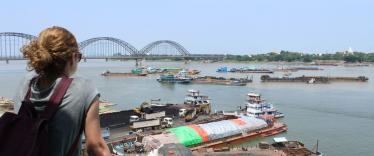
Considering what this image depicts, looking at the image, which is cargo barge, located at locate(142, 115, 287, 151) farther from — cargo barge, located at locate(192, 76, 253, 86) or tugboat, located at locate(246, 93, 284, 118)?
cargo barge, located at locate(192, 76, 253, 86)

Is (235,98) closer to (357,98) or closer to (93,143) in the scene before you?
(357,98)

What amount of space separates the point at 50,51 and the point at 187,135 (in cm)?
1017

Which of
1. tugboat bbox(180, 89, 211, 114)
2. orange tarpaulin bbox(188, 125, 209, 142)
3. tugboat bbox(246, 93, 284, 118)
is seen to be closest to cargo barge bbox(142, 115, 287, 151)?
orange tarpaulin bbox(188, 125, 209, 142)

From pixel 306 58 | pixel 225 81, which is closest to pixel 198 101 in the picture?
pixel 225 81

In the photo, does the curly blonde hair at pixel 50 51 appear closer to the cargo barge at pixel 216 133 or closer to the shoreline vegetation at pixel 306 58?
the cargo barge at pixel 216 133

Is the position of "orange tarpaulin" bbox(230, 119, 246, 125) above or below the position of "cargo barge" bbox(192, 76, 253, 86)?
above

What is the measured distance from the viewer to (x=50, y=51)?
2.61 feet

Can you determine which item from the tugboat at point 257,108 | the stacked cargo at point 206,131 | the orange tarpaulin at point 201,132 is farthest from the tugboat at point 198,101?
the orange tarpaulin at point 201,132

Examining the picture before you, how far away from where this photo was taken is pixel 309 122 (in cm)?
1511

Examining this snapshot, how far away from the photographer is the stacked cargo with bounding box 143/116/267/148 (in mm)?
10156

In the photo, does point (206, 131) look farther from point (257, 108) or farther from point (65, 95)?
point (65, 95)

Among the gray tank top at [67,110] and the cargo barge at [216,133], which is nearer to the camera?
the gray tank top at [67,110]

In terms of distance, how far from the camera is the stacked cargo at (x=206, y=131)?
10.2 meters

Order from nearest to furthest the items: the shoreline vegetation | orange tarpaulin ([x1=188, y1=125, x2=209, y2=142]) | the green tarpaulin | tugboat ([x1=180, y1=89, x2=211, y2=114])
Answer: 1. the green tarpaulin
2. orange tarpaulin ([x1=188, y1=125, x2=209, y2=142])
3. tugboat ([x1=180, y1=89, x2=211, y2=114])
4. the shoreline vegetation
